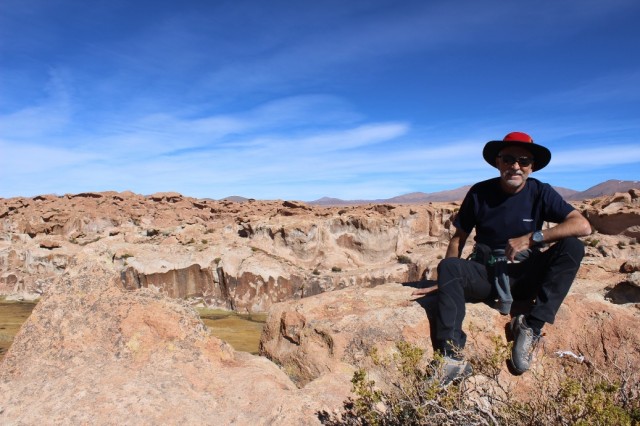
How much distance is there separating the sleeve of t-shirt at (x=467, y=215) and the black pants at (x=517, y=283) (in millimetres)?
464

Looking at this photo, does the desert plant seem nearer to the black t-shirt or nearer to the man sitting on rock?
the man sitting on rock

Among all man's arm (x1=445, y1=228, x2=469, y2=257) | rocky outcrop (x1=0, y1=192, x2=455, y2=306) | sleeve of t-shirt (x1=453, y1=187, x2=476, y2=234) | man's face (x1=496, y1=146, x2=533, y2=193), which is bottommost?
rocky outcrop (x1=0, y1=192, x2=455, y2=306)

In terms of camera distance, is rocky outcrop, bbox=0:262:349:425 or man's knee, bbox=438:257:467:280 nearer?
rocky outcrop, bbox=0:262:349:425

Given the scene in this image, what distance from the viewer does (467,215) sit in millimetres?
4801

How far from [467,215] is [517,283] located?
805 millimetres

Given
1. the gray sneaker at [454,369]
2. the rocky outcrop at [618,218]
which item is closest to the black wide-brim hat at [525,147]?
the gray sneaker at [454,369]

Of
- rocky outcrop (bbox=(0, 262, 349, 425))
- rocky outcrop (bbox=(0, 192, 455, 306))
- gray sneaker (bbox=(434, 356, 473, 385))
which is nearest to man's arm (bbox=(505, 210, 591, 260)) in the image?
gray sneaker (bbox=(434, 356, 473, 385))

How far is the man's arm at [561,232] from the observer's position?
4.04 metres

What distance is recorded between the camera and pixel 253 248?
22.6 m

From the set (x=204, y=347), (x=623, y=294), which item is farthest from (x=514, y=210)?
(x=623, y=294)

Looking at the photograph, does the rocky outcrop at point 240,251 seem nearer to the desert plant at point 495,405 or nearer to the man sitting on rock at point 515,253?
the man sitting on rock at point 515,253

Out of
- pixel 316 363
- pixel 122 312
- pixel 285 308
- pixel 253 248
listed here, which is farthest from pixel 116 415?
pixel 253 248

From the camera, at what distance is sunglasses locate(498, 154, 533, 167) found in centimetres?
436

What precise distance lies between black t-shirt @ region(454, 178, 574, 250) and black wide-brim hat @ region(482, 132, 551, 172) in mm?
188
